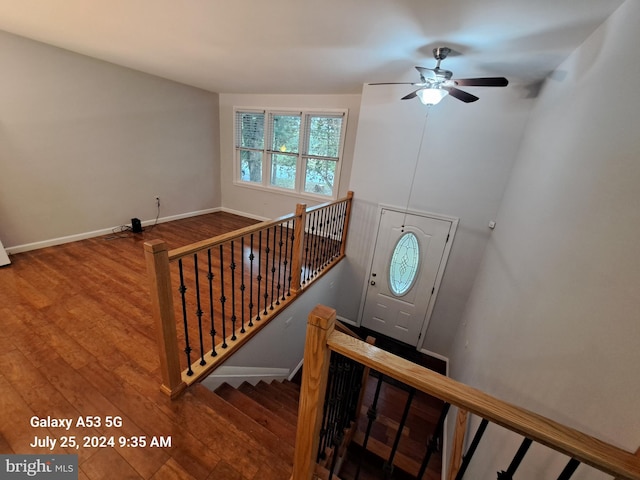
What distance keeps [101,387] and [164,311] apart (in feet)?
2.62

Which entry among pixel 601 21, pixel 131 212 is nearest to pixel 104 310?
pixel 131 212

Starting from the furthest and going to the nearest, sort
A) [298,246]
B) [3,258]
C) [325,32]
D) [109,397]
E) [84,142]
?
[84,142] → [3,258] → [298,246] → [325,32] → [109,397]

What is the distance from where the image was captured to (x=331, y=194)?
4871mm

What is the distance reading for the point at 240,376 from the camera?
90.3 inches

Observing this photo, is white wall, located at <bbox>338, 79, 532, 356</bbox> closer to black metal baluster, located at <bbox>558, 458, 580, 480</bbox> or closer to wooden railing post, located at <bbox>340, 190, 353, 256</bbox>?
wooden railing post, located at <bbox>340, 190, 353, 256</bbox>

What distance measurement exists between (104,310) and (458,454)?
3352 mm

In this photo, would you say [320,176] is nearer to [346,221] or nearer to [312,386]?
[346,221]

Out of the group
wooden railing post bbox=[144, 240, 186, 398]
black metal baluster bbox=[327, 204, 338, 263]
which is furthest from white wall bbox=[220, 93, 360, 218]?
wooden railing post bbox=[144, 240, 186, 398]

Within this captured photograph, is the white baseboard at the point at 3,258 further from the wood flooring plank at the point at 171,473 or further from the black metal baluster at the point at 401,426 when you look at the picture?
the black metal baluster at the point at 401,426

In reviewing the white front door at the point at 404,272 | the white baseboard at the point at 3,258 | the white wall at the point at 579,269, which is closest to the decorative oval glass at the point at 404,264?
the white front door at the point at 404,272

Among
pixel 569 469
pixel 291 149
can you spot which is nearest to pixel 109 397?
pixel 569 469

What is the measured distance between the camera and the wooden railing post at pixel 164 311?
1359mm

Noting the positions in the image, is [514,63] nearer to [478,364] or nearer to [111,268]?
[478,364]

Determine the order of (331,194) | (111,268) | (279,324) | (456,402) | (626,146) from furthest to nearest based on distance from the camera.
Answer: (331,194), (111,268), (279,324), (626,146), (456,402)
